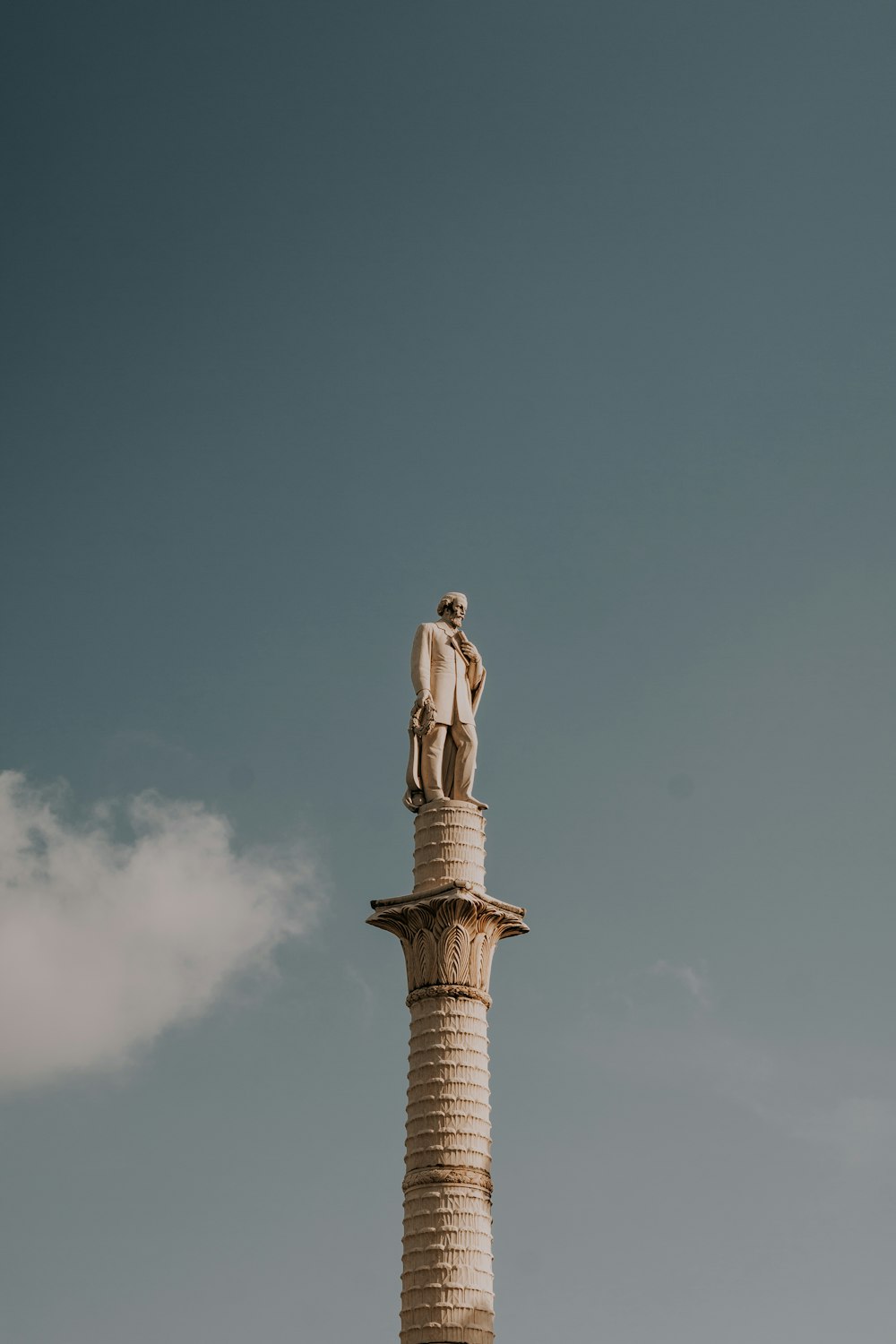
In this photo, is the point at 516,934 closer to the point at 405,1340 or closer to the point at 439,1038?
the point at 439,1038

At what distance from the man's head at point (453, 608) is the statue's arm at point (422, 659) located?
2.80 ft

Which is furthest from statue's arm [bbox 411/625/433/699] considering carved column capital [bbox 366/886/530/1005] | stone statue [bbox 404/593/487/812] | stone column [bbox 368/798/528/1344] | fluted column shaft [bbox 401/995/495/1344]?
fluted column shaft [bbox 401/995/495/1344]

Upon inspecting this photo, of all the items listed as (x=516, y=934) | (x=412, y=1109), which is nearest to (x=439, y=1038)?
(x=412, y=1109)

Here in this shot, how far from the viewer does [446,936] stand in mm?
29359

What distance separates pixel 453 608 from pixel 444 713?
283 cm

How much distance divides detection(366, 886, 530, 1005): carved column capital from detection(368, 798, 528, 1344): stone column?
2cm

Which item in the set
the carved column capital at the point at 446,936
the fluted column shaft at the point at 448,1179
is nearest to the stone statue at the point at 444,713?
the carved column capital at the point at 446,936

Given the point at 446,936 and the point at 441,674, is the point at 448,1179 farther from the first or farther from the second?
the point at 441,674

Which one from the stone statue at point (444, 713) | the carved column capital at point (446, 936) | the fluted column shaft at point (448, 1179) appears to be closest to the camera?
the fluted column shaft at point (448, 1179)

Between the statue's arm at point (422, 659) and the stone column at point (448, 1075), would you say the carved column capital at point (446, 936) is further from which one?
A: the statue's arm at point (422, 659)

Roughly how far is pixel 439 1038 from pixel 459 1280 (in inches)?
166

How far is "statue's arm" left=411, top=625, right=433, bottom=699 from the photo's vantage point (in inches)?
1293

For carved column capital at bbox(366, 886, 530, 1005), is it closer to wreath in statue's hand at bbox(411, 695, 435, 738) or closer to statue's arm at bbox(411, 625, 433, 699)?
wreath in statue's hand at bbox(411, 695, 435, 738)

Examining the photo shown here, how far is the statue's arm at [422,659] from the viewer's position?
3284cm
